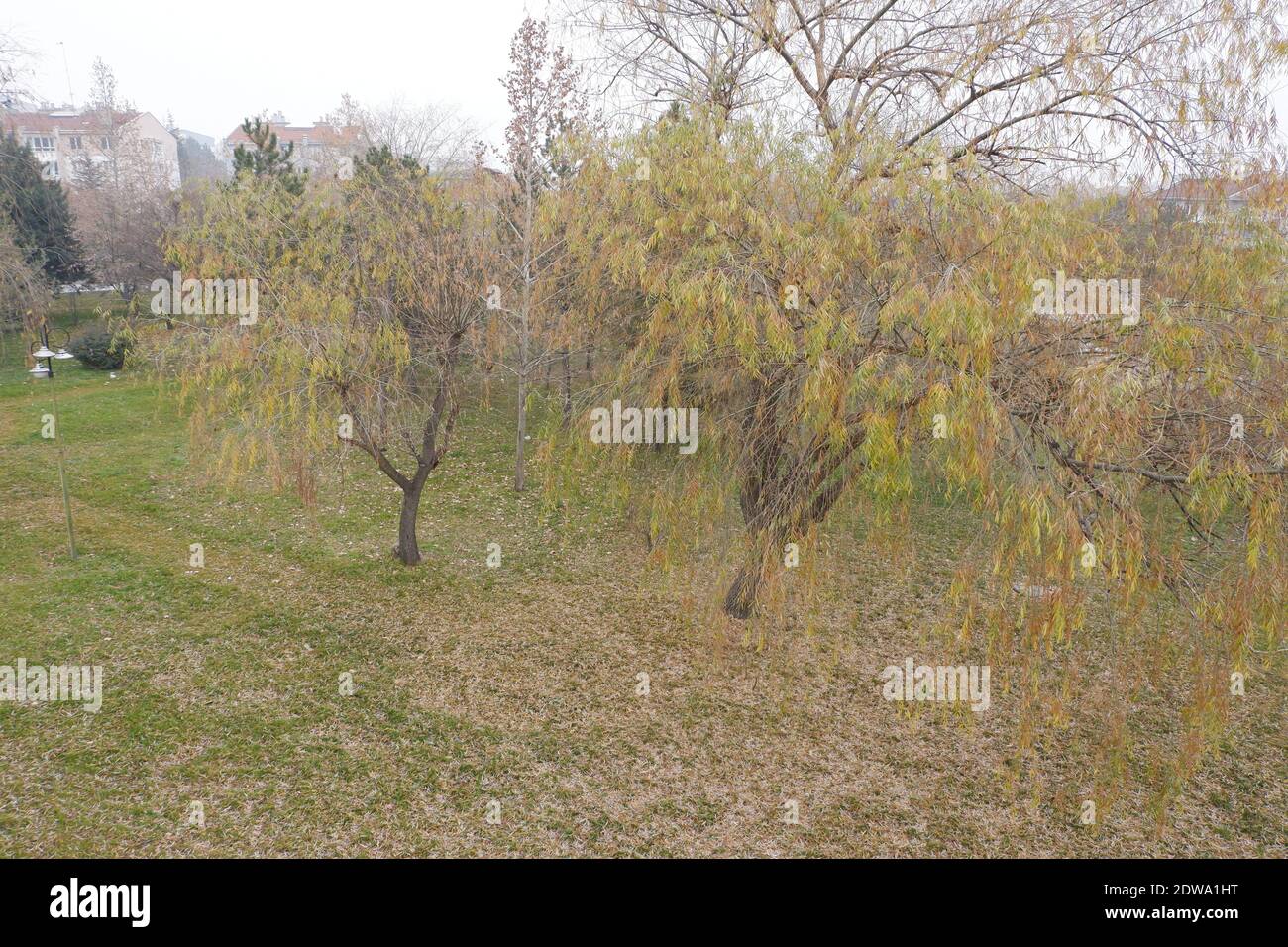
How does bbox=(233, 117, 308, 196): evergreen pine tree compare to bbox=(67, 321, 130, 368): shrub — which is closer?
bbox=(233, 117, 308, 196): evergreen pine tree

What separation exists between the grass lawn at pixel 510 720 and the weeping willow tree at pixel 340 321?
158cm

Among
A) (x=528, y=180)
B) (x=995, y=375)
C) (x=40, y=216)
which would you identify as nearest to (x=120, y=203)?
(x=40, y=216)

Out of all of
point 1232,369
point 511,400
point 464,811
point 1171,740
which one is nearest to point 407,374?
point 464,811

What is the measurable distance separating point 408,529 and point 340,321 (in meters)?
2.64

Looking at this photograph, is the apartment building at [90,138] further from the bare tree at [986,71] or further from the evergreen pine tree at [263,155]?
the bare tree at [986,71]

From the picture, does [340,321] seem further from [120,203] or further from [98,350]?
[120,203]

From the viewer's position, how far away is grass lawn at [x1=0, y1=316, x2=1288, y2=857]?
16.3 feet

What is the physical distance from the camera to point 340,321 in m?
7.09

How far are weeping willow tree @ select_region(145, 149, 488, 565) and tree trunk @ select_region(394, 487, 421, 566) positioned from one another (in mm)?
17

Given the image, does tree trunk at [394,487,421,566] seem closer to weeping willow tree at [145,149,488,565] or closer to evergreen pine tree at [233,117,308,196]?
weeping willow tree at [145,149,488,565]

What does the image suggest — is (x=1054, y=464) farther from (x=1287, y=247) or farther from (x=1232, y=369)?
(x=1287, y=247)

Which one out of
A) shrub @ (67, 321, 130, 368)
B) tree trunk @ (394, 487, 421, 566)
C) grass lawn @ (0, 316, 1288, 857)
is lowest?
grass lawn @ (0, 316, 1288, 857)

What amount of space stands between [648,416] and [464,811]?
128 inches

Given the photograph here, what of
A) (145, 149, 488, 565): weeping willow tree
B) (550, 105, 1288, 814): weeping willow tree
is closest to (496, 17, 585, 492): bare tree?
(145, 149, 488, 565): weeping willow tree
